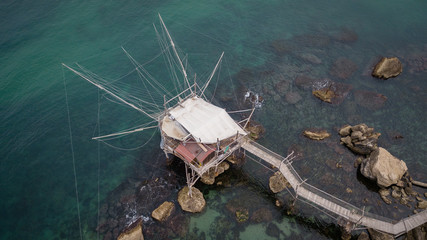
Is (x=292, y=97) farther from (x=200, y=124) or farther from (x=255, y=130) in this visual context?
(x=200, y=124)

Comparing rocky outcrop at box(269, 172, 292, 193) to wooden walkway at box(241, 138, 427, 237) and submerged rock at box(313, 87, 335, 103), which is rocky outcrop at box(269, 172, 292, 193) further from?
submerged rock at box(313, 87, 335, 103)

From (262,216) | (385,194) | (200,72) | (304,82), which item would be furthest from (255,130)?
(385,194)

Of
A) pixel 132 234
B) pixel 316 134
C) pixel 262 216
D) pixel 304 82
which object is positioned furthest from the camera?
pixel 304 82

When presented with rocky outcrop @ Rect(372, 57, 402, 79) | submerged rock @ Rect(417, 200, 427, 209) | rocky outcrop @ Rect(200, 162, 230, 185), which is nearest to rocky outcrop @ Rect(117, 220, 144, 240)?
rocky outcrop @ Rect(200, 162, 230, 185)

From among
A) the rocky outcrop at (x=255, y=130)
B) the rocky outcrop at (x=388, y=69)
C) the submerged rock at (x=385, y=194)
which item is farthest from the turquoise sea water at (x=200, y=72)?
the rocky outcrop at (x=388, y=69)

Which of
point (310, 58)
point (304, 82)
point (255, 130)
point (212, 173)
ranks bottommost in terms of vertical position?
point (212, 173)

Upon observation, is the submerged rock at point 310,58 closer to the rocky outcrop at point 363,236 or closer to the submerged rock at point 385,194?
the submerged rock at point 385,194
